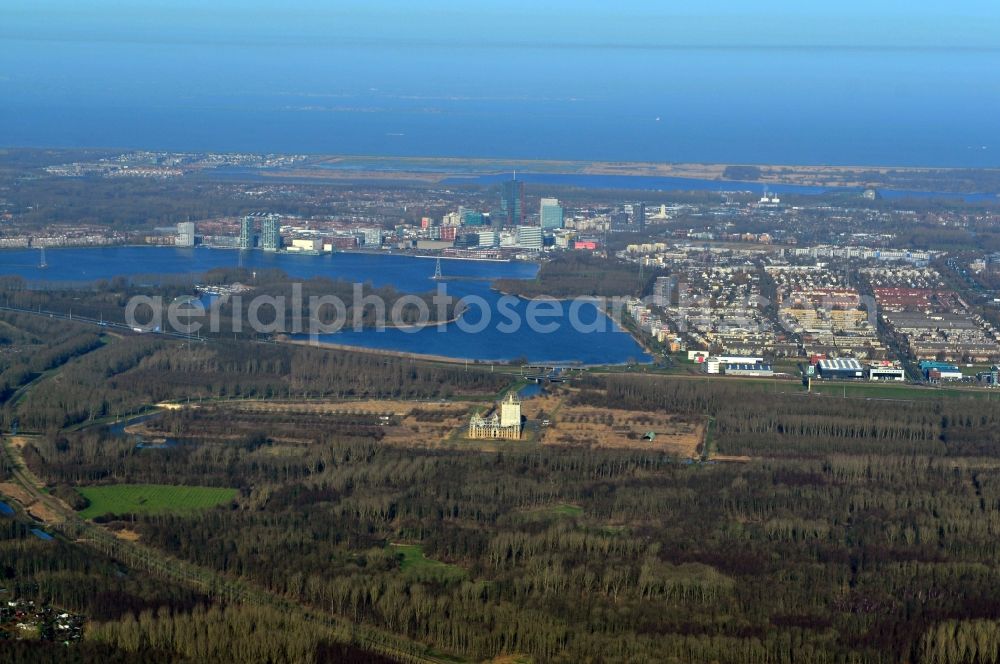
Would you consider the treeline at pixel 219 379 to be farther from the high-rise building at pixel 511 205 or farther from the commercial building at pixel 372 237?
the high-rise building at pixel 511 205

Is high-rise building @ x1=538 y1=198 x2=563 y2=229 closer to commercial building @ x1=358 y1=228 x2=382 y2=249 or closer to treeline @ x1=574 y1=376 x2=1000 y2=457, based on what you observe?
commercial building @ x1=358 y1=228 x2=382 y2=249

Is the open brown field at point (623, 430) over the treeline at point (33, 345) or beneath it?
beneath

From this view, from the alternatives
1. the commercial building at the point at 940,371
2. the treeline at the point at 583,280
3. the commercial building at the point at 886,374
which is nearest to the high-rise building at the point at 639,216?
the treeline at the point at 583,280

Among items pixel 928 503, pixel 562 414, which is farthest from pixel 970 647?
pixel 562 414

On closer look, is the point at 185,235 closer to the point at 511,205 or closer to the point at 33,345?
the point at 511,205

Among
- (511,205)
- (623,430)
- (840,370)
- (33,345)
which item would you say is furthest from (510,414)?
(511,205)

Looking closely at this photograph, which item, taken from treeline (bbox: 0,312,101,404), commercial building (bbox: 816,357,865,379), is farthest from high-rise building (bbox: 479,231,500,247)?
commercial building (bbox: 816,357,865,379)
